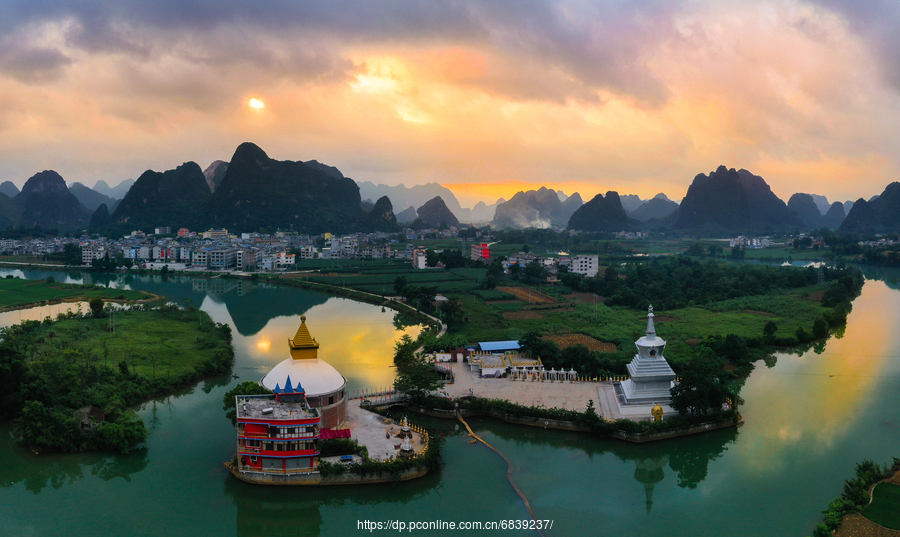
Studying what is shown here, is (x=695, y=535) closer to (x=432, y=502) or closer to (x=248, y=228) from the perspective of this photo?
(x=432, y=502)

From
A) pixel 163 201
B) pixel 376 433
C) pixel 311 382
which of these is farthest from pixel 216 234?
pixel 376 433

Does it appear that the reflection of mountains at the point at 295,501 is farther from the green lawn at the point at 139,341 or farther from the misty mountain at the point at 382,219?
the misty mountain at the point at 382,219

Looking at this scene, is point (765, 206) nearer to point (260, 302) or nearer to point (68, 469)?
point (260, 302)

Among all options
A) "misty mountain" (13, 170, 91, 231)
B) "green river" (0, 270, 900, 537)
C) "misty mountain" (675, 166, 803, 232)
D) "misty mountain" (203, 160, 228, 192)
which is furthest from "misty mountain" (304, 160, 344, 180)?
"green river" (0, 270, 900, 537)

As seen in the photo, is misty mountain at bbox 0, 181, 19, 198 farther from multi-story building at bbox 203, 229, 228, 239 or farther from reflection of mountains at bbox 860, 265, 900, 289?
reflection of mountains at bbox 860, 265, 900, 289

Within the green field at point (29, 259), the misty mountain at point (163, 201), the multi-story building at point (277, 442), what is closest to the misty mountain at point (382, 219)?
the misty mountain at point (163, 201)
